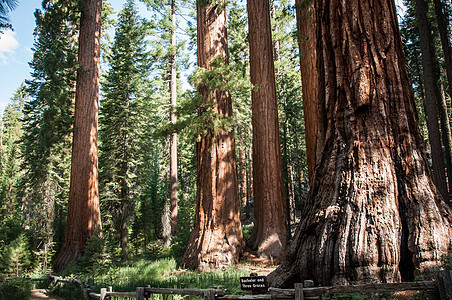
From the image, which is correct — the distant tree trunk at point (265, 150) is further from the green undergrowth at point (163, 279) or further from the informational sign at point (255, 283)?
the informational sign at point (255, 283)

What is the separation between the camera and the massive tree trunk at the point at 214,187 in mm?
8000

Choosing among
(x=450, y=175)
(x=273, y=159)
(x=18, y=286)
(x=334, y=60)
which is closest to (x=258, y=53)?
(x=273, y=159)

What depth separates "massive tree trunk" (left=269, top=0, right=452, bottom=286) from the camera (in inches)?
140

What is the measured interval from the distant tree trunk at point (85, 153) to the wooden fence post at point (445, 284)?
11743 mm

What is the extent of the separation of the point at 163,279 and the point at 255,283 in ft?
13.8

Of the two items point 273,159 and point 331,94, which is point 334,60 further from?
point 273,159

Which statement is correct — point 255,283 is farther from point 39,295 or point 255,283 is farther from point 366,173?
point 39,295

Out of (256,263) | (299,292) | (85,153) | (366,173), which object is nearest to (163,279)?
(256,263)

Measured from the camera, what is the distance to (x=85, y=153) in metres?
12.6

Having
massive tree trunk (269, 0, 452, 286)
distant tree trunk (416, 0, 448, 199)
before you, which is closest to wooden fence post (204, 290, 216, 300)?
massive tree trunk (269, 0, 452, 286)

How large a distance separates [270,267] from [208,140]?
3597mm

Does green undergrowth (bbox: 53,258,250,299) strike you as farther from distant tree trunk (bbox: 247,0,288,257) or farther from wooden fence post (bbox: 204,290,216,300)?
distant tree trunk (bbox: 247,0,288,257)

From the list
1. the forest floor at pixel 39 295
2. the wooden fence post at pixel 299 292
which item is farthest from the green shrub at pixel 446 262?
the forest floor at pixel 39 295

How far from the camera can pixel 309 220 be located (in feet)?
14.0
